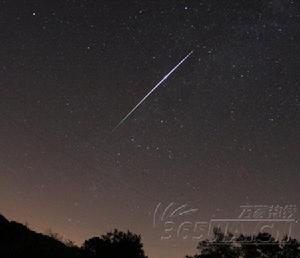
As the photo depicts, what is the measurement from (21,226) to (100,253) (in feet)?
46.7

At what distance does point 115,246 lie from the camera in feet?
125

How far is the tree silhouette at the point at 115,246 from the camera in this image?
36.8 m

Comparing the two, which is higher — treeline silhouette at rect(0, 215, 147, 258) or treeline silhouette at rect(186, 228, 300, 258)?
treeline silhouette at rect(186, 228, 300, 258)

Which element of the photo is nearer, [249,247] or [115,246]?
[115,246]

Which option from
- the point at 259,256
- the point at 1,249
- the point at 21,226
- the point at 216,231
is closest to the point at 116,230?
the point at 1,249

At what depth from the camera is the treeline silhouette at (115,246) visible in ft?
121

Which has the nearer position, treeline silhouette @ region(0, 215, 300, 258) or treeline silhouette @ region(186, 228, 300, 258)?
treeline silhouette @ region(0, 215, 300, 258)

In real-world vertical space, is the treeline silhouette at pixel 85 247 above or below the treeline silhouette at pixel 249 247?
below

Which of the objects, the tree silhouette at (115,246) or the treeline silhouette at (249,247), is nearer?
the tree silhouette at (115,246)

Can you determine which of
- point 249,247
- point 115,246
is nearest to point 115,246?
point 115,246

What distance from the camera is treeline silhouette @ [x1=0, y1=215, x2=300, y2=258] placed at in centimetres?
3675

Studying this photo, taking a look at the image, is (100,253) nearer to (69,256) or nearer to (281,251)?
(69,256)

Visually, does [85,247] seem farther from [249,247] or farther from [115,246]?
[249,247]

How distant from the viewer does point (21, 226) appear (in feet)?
154
